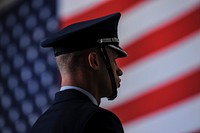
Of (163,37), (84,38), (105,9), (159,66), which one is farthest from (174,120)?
(84,38)

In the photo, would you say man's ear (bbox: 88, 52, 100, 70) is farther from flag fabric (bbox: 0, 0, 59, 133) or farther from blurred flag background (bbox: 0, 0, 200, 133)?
flag fabric (bbox: 0, 0, 59, 133)

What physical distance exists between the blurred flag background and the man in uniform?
35.0 inches

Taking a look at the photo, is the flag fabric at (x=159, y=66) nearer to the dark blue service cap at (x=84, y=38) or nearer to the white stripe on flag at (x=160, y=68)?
the white stripe on flag at (x=160, y=68)

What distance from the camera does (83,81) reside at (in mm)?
941

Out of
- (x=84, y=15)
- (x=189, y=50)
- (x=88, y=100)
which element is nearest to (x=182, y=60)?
(x=189, y=50)

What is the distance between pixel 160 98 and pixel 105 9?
51 centimetres

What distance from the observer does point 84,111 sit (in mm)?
898

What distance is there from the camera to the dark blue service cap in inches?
38.4

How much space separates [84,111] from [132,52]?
119cm

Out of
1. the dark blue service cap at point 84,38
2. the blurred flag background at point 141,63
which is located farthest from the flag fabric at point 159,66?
the dark blue service cap at point 84,38

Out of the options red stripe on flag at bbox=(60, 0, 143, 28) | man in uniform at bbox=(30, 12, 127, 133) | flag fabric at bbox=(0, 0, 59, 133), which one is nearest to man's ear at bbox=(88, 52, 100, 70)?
man in uniform at bbox=(30, 12, 127, 133)

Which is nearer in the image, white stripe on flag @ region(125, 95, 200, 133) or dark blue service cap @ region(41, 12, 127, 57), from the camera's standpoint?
dark blue service cap @ region(41, 12, 127, 57)

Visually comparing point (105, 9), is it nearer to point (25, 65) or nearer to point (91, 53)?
point (25, 65)

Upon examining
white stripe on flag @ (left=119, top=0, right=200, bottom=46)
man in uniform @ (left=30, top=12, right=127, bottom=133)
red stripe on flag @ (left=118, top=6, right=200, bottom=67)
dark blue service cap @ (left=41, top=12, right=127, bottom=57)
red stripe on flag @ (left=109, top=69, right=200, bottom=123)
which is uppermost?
dark blue service cap @ (left=41, top=12, right=127, bottom=57)
